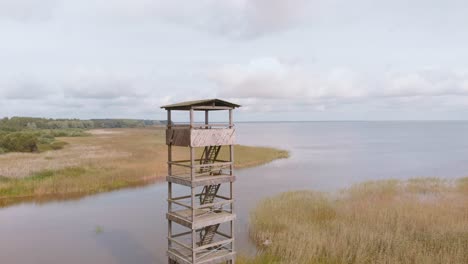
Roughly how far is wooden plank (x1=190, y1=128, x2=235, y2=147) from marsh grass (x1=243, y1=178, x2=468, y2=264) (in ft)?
21.0

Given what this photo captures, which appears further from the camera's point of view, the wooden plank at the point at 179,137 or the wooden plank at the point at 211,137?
the wooden plank at the point at 179,137

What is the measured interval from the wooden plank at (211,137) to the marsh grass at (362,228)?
639 cm

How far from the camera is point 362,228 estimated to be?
19.6m

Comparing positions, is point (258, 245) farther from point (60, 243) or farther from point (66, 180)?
point (66, 180)

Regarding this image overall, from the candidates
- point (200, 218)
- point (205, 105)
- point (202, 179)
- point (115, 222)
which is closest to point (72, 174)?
point (115, 222)

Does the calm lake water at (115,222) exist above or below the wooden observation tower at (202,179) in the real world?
below

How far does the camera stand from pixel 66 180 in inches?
1492

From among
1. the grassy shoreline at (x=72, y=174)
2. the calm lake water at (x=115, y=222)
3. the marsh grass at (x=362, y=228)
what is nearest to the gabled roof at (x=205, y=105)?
the marsh grass at (x=362, y=228)

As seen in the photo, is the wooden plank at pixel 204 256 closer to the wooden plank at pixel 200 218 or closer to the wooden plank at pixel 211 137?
the wooden plank at pixel 200 218

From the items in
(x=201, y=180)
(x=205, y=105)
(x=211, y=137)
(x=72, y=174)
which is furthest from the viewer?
(x=72, y=174)

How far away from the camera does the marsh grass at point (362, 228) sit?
17.0m

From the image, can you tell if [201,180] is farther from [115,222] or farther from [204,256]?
[115,222]

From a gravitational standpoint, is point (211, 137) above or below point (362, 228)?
above

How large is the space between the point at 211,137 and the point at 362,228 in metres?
10.2
